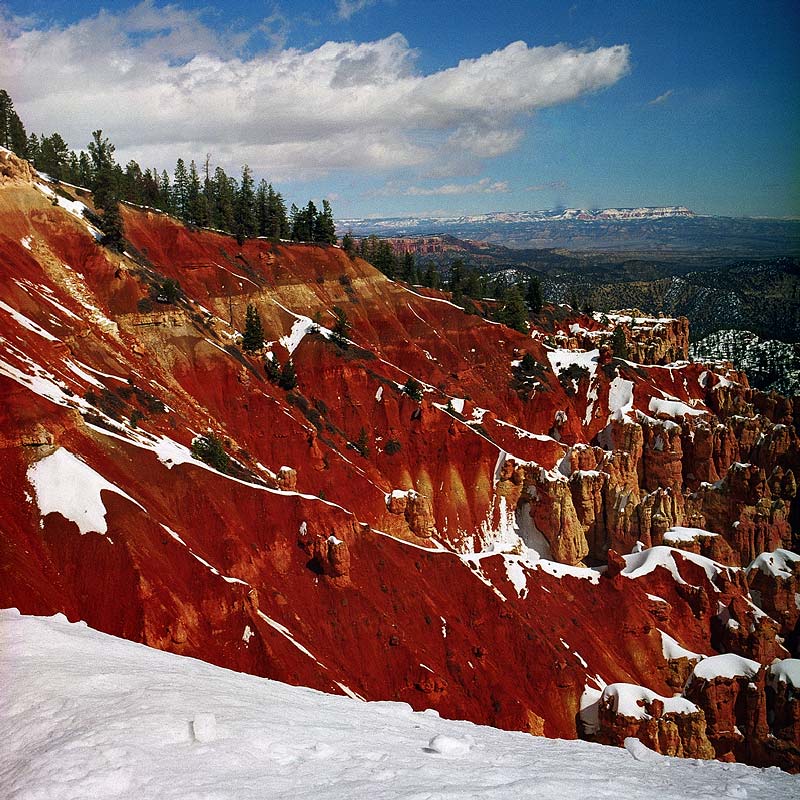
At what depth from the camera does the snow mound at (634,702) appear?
29750 mm

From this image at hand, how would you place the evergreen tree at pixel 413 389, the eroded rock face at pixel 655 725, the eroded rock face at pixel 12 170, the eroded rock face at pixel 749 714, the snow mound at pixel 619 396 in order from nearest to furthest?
the eroded rock face at pixel 655 725 → the eroded rock face at pixel 749 714 → the eroded rock face at pixel 12 170 → the evergreen tree at pixel 413 389 → the snow mound at pixel 619 396

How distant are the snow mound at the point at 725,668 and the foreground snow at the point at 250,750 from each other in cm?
→ 2760

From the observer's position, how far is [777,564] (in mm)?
41750

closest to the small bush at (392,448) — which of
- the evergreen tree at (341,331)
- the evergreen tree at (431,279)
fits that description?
the evergreen tree at (341,331)

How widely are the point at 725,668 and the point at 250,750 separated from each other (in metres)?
34.3

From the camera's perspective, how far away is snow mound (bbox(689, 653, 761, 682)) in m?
32.9

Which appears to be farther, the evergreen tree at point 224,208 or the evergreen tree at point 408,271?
the evergreen tree at point 408,271

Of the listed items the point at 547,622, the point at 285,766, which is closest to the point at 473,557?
the point at 547,622

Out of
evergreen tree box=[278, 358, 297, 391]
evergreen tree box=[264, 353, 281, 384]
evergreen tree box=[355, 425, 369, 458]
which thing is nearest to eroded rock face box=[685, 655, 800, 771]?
evergreen tree box=[355, 425, 369, 458]

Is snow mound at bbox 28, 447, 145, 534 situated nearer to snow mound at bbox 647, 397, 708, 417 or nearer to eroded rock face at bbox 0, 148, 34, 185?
eroded rock face at bbox 0, 148, 34, 185

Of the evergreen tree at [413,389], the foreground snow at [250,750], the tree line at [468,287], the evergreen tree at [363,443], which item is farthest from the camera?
the tree line at [468,287]

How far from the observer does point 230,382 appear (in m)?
46.1

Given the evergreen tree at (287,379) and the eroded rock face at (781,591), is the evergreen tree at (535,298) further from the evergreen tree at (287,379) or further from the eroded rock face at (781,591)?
the eroded rock face at (781,591)

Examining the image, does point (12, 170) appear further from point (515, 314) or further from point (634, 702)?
point (634, 702)
